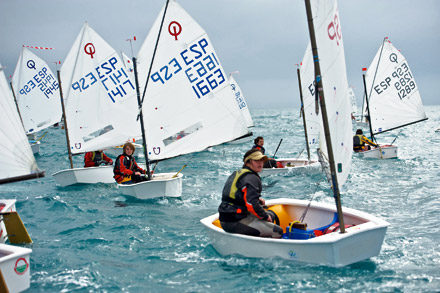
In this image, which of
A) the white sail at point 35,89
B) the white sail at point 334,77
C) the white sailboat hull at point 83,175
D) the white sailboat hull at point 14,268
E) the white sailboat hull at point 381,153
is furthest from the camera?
the white sail at point 35,89

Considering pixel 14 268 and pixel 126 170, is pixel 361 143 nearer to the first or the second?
pixel 126 170

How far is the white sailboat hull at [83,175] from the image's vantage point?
12734 millimetres

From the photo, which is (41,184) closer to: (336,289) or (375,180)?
(375,180)

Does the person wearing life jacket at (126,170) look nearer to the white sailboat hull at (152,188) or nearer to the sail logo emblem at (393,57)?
the white sailboat hull at (152,188)

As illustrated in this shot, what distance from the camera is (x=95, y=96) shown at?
1392 cm

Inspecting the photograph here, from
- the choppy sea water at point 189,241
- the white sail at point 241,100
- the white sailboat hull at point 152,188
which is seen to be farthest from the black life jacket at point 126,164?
the white sail at point 241,100

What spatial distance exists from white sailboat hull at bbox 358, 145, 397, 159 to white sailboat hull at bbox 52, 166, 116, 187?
9719 millimetres

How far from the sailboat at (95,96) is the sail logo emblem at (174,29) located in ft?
12.0

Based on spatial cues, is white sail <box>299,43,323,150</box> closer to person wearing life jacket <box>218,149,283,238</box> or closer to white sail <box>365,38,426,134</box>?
white sail <box>365,38,426,134</box>

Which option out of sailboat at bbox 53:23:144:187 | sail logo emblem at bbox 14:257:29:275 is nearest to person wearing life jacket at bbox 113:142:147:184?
sailboat at bbox 53:23:144:187

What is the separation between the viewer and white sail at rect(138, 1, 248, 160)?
10.4 meters

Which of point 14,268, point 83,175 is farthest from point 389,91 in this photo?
point 14,268

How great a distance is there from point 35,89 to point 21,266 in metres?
20.8

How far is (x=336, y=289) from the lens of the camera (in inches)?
200
